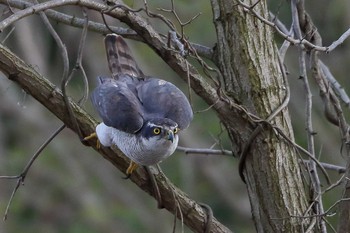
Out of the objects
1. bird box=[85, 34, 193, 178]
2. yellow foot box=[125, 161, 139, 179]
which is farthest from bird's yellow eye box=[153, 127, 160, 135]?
yellow foot box=[125, 161, 139, 179]

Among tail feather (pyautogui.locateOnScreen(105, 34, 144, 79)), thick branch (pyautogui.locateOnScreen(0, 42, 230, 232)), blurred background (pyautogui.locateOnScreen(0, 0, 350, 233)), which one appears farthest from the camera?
blurred background (pyautogui.locateOnScreen(0, 0, 350, 233))

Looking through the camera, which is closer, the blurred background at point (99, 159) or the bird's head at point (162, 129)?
the bird's head at point (162, 129)

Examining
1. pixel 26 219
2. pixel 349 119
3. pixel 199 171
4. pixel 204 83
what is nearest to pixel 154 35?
pixel 204 83

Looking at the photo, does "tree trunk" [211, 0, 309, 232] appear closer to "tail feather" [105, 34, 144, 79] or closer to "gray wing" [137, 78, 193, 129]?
"gray wing" [137, 78, 193, 129]

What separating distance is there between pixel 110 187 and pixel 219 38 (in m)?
6.42

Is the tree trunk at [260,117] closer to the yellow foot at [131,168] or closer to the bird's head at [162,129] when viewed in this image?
the bird's head at [162,129]

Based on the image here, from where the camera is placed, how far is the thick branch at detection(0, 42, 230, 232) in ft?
11.8

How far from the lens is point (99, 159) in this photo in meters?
10.5

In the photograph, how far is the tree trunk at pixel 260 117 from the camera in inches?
154

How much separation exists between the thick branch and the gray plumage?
→ 0.07 meters

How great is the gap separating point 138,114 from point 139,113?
1 cm

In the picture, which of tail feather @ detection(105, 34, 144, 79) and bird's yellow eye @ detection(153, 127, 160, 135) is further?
tail feather @ detection(105, 34, 144, 79)

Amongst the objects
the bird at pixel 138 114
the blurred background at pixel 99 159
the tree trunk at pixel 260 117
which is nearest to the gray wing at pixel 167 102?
the bird at pixel 138 114

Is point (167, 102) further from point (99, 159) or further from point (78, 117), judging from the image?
point (99, 159)
